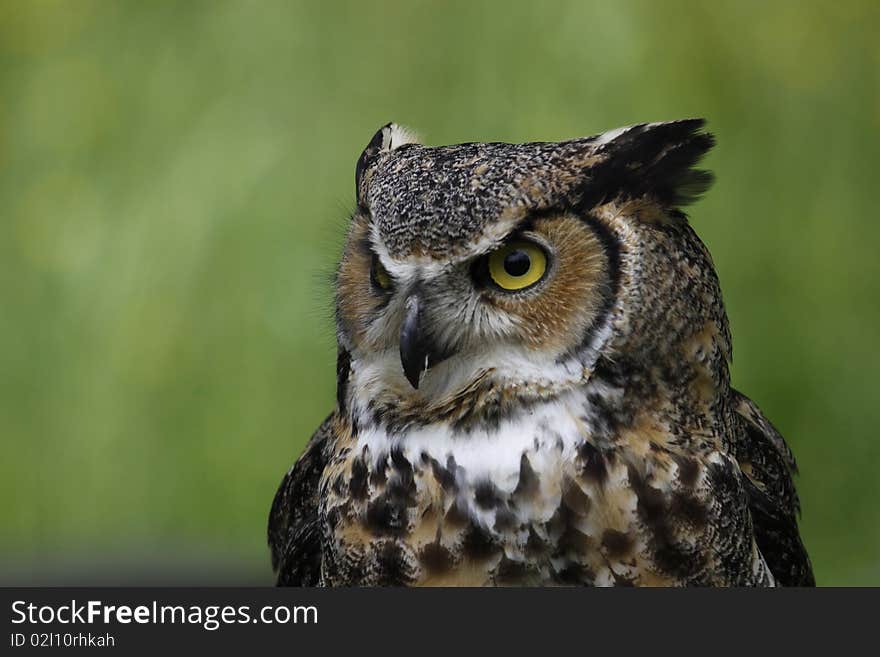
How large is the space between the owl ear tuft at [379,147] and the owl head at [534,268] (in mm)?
79

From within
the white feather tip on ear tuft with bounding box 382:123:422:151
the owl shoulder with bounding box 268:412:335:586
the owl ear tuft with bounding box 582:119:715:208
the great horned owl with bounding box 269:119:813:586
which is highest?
the white feather tip on ear tuft with bounding box 382:123:422:151

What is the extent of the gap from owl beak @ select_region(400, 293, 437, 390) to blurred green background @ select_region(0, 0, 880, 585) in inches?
34.6

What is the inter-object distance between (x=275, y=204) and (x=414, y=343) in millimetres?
1135

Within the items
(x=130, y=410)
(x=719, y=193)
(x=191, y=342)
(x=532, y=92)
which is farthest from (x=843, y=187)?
(x=130, y=410)

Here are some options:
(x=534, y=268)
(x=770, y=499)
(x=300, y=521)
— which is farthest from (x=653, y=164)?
(x=300, y=521)

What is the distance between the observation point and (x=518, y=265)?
108cm

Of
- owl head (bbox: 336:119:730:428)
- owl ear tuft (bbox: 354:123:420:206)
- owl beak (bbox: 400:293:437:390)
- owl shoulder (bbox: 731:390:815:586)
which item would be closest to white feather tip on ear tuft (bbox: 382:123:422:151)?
owl ear tuft (bbox: 354:123:420:206)

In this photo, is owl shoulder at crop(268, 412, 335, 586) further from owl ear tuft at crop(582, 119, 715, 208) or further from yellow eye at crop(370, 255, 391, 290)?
owl ear tuft at crop(582, 119, 715, 208)

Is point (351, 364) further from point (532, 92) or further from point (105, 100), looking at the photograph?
point (105, 100)

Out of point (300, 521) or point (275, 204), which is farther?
point (275, 204)

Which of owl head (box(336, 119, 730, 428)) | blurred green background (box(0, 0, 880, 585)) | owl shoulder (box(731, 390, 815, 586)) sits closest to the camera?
owl head (box(336, 119, 730, 428))

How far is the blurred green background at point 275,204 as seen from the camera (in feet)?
6.45

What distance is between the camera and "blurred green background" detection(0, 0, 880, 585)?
77.4 inches

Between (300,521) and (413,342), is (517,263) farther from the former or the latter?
(300,521)
